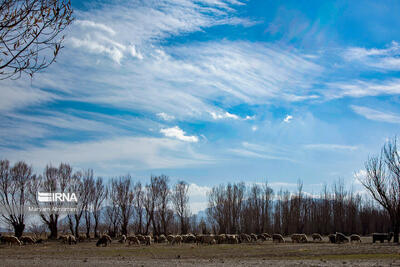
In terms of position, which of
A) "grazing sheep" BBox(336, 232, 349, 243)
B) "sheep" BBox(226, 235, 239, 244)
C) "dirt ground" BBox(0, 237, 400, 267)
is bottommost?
"sheep" BBox(226, 235, 239, 244)

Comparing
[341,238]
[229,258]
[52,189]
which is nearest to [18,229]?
[52,189]

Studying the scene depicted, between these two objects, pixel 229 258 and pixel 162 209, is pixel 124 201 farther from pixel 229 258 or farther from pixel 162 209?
pixel 229 258

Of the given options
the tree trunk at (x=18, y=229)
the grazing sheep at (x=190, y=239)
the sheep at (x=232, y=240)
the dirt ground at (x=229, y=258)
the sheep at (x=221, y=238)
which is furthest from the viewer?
the tree trunk at (x=18, y=229)

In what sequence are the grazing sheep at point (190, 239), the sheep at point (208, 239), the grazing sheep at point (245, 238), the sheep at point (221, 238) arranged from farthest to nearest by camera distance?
the grazing sheep at point (245, 238)
the grazing sheep at point (190, 239)
the sheep at point (221, 238)
the sheep at point (208, 239)

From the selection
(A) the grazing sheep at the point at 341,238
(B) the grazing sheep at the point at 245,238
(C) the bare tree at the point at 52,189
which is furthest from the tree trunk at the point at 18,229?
(A) the grazing sheep at the point at 341,238

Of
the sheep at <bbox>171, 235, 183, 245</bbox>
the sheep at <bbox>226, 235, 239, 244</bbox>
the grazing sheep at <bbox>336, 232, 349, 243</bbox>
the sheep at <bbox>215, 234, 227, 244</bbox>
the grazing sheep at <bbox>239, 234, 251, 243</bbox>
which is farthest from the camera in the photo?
the grazing sheep at <bbox>239, 234, 251, 243</bbox>

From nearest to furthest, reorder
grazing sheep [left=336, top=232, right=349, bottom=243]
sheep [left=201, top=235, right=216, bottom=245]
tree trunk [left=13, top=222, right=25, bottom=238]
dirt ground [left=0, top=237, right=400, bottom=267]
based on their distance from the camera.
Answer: dirt ground [left=0, top=237, right=400, bottom=267], grazing sheep [left=336, top=232, right=349, bottom=243], sheep [left=201, top=235, right=216, bottom=245], tree trunk [left=13, top=222, right=25, bottom=238]

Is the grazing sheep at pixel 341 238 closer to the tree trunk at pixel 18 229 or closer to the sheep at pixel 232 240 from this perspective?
the sheep at pixel 232 240

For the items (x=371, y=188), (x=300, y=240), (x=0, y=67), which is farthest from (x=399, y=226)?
(x=0, y=67)

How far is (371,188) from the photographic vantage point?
3744cm

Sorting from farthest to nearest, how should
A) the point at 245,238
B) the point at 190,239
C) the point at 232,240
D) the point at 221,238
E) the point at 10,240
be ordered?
the point at 245,238
the point at 190,239
the point at 221,238
the point at 232,240
the point at 10,240

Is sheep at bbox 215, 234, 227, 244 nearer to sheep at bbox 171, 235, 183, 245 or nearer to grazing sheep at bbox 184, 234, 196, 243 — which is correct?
grazing sheep at bbox 184, 234, 196, 243

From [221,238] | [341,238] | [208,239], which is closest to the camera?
[341,238]

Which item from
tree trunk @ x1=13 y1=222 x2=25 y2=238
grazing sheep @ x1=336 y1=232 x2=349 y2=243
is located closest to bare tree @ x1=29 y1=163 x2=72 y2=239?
tree trunk @ x1=13 y1=222 x2=25 y2=238
